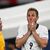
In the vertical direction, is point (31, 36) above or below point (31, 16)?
below

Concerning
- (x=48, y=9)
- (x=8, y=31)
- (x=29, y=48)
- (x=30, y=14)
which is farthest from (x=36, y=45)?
(x=48, y=9)

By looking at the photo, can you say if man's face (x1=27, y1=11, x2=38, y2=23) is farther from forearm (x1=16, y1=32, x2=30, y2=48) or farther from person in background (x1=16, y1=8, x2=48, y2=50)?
forearm (x1=16, y1=32, x2=30, y2=48)

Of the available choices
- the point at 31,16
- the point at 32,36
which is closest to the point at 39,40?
the point at 32,36

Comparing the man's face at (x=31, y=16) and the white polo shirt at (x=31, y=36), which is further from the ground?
the man's face at (x=31, y=16)

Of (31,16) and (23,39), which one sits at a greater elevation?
(31,16)

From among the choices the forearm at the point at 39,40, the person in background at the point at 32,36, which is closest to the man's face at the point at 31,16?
the person in background at the point at 32,36

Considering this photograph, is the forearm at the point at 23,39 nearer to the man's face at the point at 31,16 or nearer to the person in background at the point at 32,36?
the person in background at the point at 32,36

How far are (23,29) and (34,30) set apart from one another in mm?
101

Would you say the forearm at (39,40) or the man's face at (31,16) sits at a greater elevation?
the man's face at (31,16)

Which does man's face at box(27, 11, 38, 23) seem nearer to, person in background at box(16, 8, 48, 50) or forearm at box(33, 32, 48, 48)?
person in background at box(16, 8, 48, 50)

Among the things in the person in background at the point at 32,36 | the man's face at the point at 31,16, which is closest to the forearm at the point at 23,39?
the person in background at the point at 32,36

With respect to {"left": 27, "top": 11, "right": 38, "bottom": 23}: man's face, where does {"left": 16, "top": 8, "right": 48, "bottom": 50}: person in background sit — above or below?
below

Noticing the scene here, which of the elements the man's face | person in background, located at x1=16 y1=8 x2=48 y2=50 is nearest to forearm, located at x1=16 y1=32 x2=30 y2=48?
person in background, located at x1=16 y1=8 x2=48 y2=50

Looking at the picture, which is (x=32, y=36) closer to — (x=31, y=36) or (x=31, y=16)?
(x=31, y=36)
